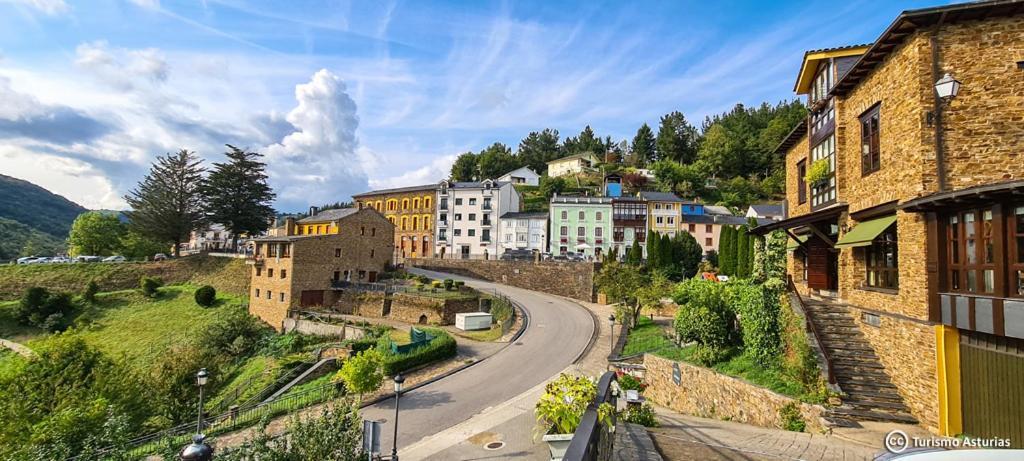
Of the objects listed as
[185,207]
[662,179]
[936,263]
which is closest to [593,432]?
[936,263]

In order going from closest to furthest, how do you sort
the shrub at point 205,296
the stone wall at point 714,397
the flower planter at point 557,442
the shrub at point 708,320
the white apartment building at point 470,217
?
the flower planter at point 557,442 → the stone wall at point 714,397 → the shrub at point 708,320 → the shrub at point 205,296 → the white apartment building at point 470,217

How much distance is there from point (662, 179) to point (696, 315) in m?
61.2

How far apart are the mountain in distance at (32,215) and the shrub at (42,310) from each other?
71697mm

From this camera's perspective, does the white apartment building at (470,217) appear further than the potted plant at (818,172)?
Yes

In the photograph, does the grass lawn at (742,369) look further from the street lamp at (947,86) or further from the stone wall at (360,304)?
the stone wall at (360,304)

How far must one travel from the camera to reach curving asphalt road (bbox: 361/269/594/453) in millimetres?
15438

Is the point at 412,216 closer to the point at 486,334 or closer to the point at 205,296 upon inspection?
the point at 205,296

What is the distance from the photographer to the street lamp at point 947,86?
358 inches

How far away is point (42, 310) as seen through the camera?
120 feet

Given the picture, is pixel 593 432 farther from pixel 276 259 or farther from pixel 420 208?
pixel 420 208

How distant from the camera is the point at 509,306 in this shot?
30.5 metres

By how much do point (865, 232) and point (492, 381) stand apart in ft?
46.9

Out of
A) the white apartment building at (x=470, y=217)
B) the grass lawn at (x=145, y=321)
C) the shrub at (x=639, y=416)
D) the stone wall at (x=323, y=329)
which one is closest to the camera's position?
the shrub at (x=639, y=416)

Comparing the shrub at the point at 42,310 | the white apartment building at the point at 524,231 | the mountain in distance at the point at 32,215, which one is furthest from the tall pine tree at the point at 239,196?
the mountain in distance at the point at 32,215
